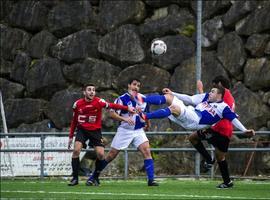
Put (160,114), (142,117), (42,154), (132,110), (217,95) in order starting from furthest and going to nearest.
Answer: (42,154)
(142,117)
(132,110)
(217,95)
(160,114)

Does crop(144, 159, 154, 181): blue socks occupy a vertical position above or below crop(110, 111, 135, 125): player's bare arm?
below

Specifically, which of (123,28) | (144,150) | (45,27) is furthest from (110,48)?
(144,150)

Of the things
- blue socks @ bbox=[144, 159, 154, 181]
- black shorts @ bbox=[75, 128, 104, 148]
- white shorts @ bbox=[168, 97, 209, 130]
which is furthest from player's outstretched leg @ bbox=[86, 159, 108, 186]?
white shorts @ bbox=[168, 97, 209, 130]

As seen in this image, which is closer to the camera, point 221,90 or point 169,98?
point 221,90

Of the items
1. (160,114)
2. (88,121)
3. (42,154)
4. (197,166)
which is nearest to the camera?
(160,114)

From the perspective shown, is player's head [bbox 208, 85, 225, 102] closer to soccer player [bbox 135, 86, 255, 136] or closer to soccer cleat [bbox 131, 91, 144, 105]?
soccer player [bbox 135, 86, 255, 136]

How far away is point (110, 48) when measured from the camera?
2202cm

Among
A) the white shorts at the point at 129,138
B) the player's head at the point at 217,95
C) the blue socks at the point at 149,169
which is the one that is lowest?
the blue socks at the point at 149,169

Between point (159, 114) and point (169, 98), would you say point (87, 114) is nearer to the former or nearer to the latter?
point (169, 98)

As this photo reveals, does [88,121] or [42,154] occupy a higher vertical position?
[88,121]

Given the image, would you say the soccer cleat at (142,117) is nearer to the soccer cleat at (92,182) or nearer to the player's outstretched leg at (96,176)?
the player's outstretched leg at (96,176)

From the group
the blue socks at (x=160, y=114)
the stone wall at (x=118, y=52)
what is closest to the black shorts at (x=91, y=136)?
the blue socks at (x=160, y=114)

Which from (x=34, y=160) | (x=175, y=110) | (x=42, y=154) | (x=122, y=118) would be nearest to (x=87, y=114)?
(x=122, y=118)

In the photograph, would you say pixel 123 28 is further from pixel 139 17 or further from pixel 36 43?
pixel 36 43
